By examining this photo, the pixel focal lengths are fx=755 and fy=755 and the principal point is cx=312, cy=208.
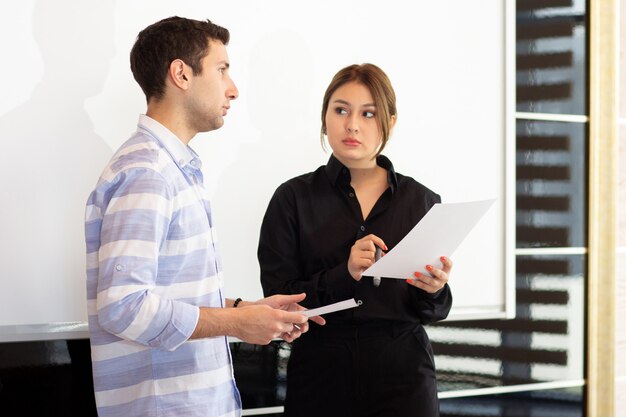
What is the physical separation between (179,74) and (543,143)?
176 centimetres

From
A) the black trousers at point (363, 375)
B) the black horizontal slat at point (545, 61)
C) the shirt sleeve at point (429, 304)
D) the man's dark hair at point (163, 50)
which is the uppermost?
the black horizontal slat at point (545, 61)

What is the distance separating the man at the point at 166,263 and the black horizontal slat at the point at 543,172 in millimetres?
1498

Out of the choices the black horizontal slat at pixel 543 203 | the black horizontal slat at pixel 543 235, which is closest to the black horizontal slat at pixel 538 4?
the black horizontal slat at pixel 543 203

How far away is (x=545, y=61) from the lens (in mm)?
2945

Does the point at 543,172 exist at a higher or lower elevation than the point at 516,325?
higher

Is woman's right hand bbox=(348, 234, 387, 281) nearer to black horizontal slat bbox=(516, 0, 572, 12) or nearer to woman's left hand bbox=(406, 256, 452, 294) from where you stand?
woman's left hand bbox=(406, 256, 452, 294)

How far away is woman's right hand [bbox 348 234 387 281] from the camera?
186cm

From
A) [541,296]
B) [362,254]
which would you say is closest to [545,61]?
[541,296]

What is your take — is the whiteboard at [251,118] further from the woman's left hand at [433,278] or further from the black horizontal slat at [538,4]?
the woman's left hand at [433,278]

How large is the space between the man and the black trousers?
303 mm

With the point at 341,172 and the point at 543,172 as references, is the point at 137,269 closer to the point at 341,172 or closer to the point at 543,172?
the point at 341,172

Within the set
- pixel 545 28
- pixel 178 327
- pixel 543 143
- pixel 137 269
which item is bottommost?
pixel 178 327

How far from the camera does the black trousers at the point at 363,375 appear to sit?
1984mm

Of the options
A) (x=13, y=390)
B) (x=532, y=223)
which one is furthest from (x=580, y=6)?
(x=13, y=390)
